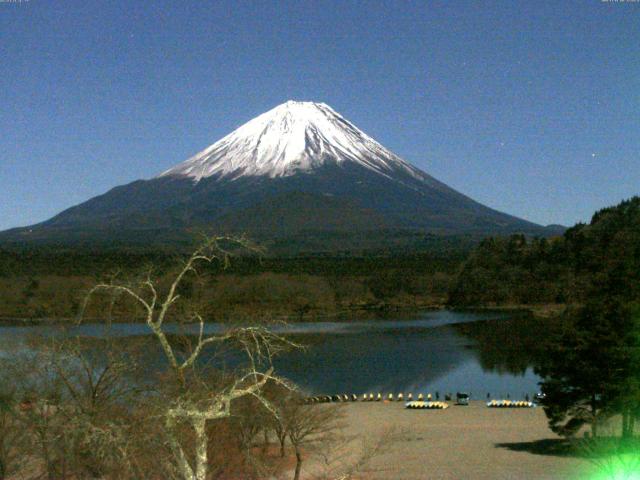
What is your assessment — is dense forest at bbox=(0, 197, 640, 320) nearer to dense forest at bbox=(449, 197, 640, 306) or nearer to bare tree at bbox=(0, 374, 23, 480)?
dense forest at bbox=(449, 197, 640, 306)

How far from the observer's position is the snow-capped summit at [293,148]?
172m

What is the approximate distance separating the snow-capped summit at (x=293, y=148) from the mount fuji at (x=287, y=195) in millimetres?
205

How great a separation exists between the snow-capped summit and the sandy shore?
146 metres

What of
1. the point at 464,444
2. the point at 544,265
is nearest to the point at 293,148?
the point at 544,265

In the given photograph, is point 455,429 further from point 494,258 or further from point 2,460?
point 494,258

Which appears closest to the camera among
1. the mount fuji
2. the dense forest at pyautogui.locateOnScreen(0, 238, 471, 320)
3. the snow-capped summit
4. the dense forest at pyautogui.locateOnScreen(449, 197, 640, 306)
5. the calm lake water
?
the calm lake water

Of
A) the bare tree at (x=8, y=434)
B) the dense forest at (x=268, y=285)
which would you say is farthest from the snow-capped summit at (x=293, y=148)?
the bare tree at (x=8, y=434)

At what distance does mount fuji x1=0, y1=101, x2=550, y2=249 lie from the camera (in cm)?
14062

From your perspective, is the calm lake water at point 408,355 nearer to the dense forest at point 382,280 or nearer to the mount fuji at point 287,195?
the dense forest at point 382,280

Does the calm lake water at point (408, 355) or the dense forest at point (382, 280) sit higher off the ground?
the dense forest at point (382, 280)

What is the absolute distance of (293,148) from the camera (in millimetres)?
174500

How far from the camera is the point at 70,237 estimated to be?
419 feet

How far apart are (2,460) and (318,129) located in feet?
558

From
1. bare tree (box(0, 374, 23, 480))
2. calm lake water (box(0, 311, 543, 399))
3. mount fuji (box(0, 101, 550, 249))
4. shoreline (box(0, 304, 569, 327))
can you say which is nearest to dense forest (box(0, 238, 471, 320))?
shoreline (box(0, 304, 569, 327))
